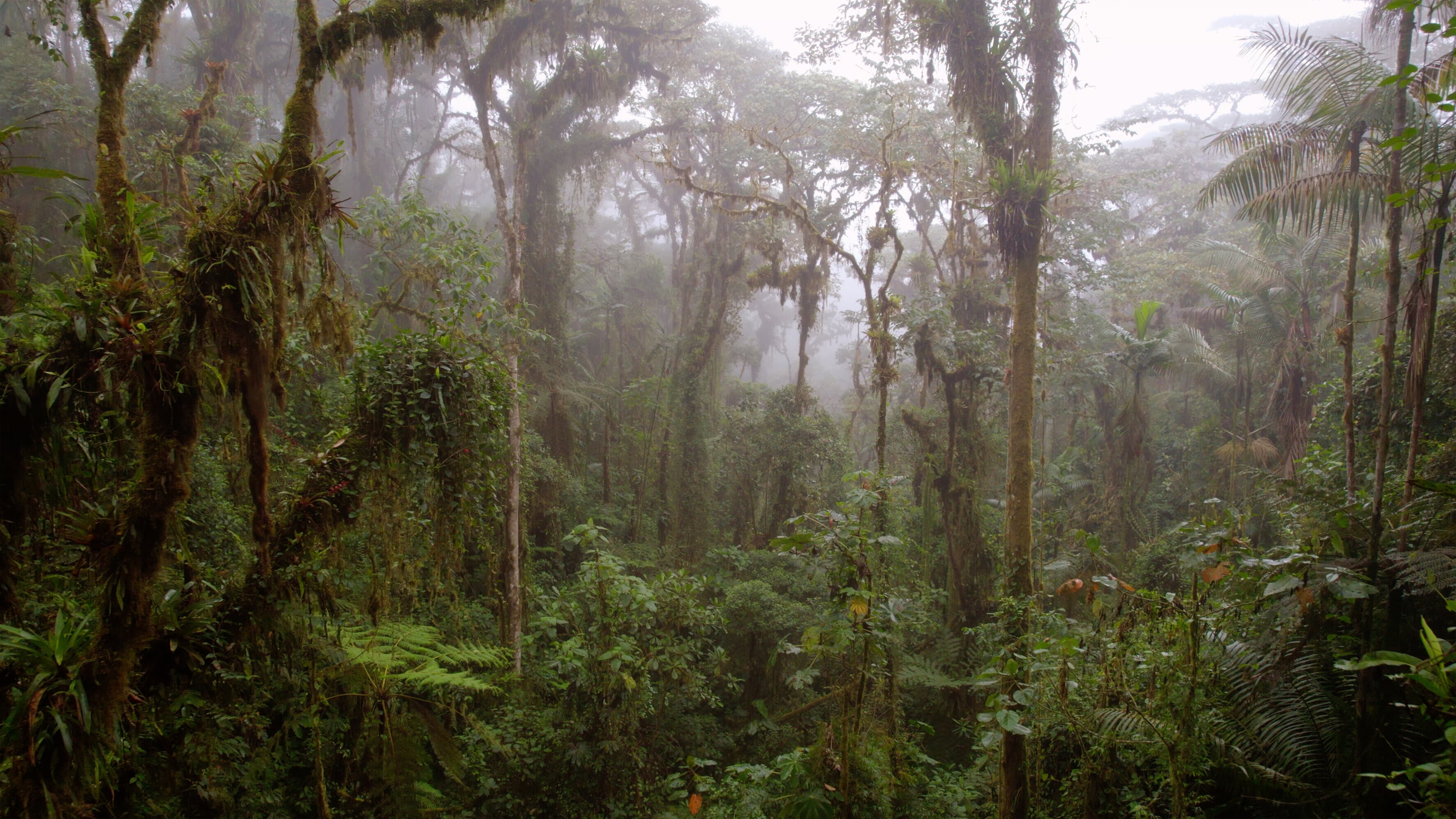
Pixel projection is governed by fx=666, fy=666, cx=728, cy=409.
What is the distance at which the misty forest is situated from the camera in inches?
121

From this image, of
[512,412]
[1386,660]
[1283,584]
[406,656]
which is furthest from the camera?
[512,412]

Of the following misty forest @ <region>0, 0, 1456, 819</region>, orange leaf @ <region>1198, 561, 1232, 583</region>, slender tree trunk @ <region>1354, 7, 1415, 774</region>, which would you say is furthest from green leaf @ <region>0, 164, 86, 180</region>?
orange leaf @ <region>1198, 561, 1232, 583</region>

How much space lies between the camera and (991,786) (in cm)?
538

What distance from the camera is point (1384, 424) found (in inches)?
194

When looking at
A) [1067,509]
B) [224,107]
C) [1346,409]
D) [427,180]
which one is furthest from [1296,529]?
[427,180]

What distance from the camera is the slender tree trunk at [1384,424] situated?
13.1 feet

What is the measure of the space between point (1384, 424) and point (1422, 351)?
56 cm

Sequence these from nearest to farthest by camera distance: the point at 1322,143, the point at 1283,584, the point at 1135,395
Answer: the point at 1283,584
the point at 1322,143
the point at 1135,395

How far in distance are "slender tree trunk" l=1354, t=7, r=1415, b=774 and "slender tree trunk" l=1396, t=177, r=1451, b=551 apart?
0.14 meters

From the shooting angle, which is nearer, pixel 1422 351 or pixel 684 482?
pixel 1422 351

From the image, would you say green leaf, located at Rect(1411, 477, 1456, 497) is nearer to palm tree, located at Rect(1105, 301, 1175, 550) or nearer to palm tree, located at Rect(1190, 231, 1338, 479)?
palm tree, located at Rect(1105, 301, 1175, 550)

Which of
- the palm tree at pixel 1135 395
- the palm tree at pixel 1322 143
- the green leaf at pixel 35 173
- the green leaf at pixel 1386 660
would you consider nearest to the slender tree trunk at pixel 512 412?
the green leaf at pixel 35 173

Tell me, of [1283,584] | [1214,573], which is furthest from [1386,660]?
[1283,584]

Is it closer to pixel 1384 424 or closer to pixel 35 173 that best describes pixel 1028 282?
pixel 1384 424
